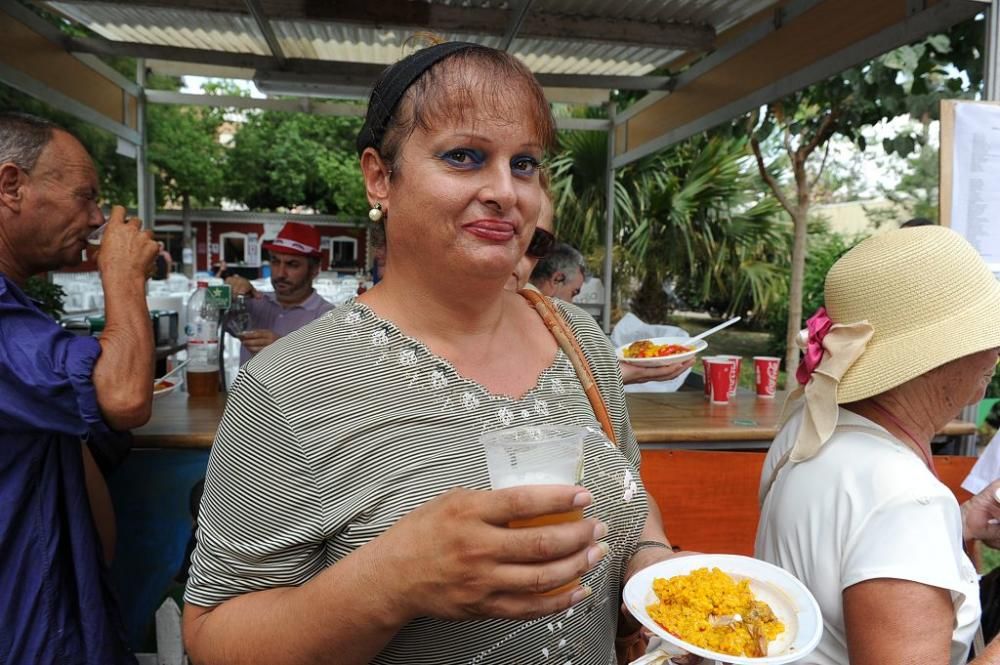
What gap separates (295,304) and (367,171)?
4.27 metres

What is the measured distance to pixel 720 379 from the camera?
3838 mm

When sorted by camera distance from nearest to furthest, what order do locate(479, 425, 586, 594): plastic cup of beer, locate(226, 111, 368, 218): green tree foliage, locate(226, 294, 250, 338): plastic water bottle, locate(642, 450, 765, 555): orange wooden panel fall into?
locate(479, 425, 586, 594): plastic cup of beer, locate(642, 450, 765, 555): orange wooden panel, locate(226, 294, 250, 338): plastic water bottle, locate(226, 111, 368, 218): green tree foliage

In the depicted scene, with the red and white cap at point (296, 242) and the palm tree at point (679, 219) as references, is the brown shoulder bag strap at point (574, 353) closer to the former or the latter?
the red and white cap at point (296, 242)

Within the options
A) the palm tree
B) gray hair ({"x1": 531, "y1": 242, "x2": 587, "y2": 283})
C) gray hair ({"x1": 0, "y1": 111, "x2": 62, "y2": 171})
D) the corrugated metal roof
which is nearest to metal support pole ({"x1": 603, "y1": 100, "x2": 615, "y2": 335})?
the corrugated metal roof

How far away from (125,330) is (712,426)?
2.53 metres

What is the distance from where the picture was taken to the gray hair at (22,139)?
207 cm

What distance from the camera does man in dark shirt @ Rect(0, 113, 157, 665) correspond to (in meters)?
1.83

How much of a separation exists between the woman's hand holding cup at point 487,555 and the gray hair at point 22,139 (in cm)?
193

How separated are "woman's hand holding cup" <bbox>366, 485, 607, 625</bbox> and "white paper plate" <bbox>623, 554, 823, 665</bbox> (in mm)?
435

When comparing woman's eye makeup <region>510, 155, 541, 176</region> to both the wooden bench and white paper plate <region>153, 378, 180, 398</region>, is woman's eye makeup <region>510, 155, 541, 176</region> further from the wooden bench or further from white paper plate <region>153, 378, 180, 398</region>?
white paper plate <region>153, 378, 180, 398</region>

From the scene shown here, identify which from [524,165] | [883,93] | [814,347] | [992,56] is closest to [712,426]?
[814,347]

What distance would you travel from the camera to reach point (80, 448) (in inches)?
80.8

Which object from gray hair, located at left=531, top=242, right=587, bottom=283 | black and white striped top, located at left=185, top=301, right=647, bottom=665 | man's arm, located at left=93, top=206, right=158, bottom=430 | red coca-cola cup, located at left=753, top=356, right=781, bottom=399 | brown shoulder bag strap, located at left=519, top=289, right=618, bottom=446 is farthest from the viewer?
gray hair, located at left=531, top=242, right=587, bottom=283

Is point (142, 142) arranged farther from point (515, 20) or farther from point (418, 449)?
point (418, 449)
